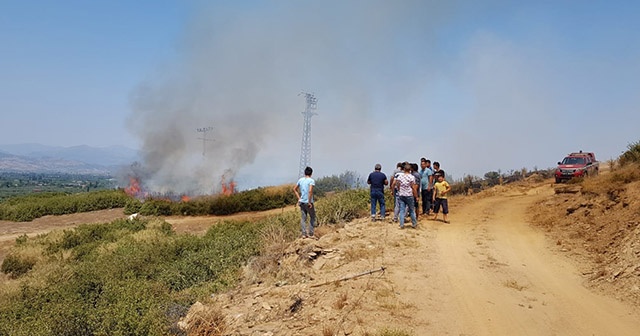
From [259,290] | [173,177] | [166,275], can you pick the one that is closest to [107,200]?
[173,177]

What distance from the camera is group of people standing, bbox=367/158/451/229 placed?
12828mm

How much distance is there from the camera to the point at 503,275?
9.31 metres

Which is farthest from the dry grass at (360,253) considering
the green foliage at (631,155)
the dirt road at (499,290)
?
the green foliage at (631,155)

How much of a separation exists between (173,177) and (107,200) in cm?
849

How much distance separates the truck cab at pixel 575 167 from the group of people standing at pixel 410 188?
44.0 feet

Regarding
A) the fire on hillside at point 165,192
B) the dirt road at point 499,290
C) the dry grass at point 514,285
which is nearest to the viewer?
the dirt road at point 499,290

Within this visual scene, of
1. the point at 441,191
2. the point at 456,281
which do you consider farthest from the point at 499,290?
the point at 441,191

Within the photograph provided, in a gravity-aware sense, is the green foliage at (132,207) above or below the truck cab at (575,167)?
below

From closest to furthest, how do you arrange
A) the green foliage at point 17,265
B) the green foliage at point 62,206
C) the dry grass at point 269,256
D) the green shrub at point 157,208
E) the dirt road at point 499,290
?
the dirt road at point 499,290 < the dry grass at point 269,256 < the green foliage at point 17,265 < the green shrub at point 157,208 < the green foliage at point 62,206

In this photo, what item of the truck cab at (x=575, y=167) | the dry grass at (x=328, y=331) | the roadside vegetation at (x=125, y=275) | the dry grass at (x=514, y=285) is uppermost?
the truck cab at (x=575, y=167)

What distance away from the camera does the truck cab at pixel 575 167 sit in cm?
2417

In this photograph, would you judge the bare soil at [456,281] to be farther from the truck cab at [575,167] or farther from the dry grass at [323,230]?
Answer: the truck cab at [575,167]

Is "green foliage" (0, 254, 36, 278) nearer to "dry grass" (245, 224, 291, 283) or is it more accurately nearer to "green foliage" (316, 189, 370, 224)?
"dry grass" (245, 224, 291, 283)

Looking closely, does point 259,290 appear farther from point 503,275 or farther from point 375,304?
point 503,275
